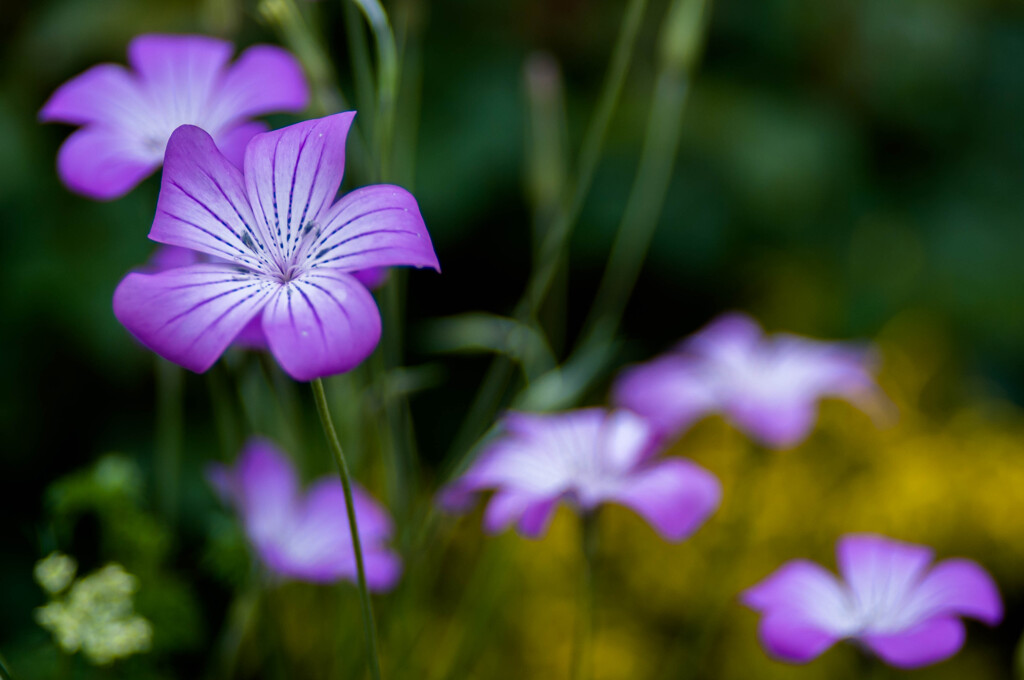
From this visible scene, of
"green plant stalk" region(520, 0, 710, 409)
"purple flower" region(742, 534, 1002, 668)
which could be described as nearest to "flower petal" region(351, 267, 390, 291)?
"purple flower" region(742, 534, 1002, 668)

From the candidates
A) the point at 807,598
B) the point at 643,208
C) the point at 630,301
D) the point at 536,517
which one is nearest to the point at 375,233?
the point at 536,517

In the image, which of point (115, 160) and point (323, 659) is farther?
point (323, 659)

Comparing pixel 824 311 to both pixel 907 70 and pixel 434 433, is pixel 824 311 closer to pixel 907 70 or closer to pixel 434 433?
pixel 907 70

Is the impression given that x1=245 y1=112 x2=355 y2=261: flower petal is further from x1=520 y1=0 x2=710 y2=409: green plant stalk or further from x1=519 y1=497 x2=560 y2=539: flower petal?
x1=520 y1=0 x2=710 y2=409: green plant stalk

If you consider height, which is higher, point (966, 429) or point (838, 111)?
point (838, 111)

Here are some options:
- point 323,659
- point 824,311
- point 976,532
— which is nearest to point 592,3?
point 824,311

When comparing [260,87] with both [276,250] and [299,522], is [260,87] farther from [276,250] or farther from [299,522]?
[299,522]

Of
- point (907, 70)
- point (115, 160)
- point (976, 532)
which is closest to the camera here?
point (115, 160)
